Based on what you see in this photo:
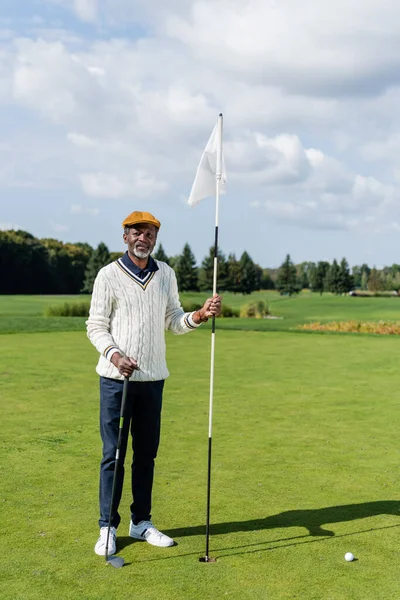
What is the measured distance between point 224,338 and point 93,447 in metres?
13.4

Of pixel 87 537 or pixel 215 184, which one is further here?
pixel 215 184

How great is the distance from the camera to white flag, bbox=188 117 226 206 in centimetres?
511

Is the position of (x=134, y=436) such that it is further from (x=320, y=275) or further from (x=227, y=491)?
(x=320, y=275)

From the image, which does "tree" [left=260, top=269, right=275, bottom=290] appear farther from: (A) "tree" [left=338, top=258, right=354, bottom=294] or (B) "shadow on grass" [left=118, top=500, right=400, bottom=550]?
(B) "shadow on grass" [left=118, top=500, right=400, bottom=550]

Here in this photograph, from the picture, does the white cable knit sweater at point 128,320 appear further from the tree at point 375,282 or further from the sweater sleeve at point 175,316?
the tree at point 375,282

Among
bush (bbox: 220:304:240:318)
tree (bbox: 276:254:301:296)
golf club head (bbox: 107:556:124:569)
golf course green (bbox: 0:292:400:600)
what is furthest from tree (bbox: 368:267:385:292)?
golf club head (bbox: 107:556:124:569)

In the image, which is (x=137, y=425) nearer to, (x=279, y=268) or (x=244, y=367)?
(x=244, y=367)

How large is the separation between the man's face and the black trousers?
2.89ft

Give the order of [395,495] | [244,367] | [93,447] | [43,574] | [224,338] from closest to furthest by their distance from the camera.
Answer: [43,574] → [395,495] → [93,447] → [244,367] → [224,338]

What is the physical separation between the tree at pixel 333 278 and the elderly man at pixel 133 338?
87213 millimetres

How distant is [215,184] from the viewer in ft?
17.2

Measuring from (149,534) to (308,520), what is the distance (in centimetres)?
121

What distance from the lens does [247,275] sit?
301 feet

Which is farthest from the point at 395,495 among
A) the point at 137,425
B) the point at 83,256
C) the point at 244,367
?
the point at 83,256
